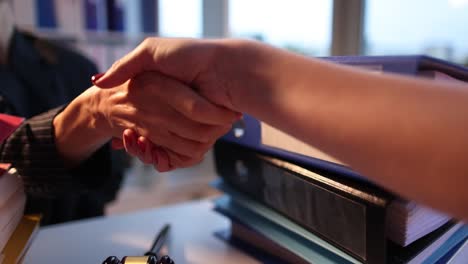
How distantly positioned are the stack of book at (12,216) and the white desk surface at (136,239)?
3.1 inches

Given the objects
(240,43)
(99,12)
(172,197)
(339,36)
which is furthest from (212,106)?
(172,197)

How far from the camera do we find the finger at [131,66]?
0.38m

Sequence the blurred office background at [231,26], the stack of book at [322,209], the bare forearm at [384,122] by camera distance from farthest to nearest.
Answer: the blurred office background at [231,26] < the stack of book at [322,209] < the bare forearm at [384,122]

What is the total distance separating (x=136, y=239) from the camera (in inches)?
21.4

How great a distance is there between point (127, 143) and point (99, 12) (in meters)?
1.12

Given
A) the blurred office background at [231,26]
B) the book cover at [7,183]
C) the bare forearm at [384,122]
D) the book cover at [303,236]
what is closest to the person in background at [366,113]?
the bare forearm at [384,122]

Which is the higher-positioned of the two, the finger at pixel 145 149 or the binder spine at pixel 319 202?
the finger at pixel 145 149

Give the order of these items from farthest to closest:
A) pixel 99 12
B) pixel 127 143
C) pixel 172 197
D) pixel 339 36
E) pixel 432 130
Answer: pixel 172 197, pixel 99 12, pixel 339 36, pixel 127 143, pixel 432 130

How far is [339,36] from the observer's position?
3.59 ft

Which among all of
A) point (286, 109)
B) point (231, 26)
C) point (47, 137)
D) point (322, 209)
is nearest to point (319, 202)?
point (322, 209)

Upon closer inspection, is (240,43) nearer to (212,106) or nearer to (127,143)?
(212,106)

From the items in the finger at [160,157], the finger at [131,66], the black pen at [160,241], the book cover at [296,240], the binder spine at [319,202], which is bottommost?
the black pen at [160,241]

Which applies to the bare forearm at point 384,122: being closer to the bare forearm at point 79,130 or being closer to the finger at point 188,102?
the finger at point 188,102

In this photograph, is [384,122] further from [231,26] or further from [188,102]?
[231,26]
